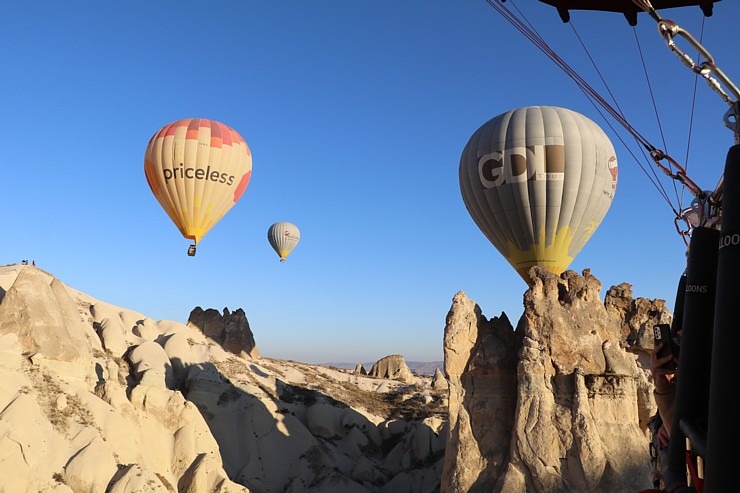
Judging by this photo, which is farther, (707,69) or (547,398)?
(547,398)

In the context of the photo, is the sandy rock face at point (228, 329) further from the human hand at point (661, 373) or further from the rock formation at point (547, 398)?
the human hand at point (661, 373)

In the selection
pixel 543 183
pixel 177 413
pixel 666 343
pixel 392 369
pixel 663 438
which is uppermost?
pixel 543 183

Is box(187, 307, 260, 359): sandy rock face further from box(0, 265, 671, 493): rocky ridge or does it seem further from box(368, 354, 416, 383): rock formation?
box(368, 354, 416, 383): rock formation

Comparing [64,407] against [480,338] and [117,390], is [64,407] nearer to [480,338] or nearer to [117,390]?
[117,390]

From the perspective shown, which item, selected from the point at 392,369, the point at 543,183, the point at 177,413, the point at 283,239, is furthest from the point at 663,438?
the point at 283,239

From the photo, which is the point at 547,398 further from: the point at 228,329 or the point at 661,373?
the point at 228,329

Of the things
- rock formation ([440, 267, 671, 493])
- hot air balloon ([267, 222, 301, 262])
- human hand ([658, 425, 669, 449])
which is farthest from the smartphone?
hot air balloon ([267, 222, 301, 262])

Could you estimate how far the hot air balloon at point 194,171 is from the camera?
35125mm

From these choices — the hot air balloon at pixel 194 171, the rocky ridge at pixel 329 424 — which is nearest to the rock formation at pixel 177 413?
the rocky ridge at pixel 329 424

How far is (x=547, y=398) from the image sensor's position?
949 inches

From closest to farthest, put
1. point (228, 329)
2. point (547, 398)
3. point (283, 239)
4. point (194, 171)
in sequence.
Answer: point (547, 398) → point (194, 171) → point (228, 329) → point (283, 239)

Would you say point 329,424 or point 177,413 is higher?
point 177,413

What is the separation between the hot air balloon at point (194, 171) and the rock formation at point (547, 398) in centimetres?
1687

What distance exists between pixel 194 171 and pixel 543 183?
19.1 m
